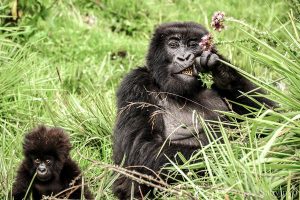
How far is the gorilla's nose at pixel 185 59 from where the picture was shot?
5488mm

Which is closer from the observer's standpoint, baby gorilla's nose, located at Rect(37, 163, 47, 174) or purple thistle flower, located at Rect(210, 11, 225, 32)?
purple thistle flower, located at Rect(210, 11, 225, 32)

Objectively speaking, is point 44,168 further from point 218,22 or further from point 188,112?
point 218,22

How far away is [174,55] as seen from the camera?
220 inches

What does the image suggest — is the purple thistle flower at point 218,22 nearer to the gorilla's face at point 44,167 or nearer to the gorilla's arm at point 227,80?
the gorilla's arm at point 227,80

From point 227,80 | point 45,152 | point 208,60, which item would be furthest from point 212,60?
point 45,152

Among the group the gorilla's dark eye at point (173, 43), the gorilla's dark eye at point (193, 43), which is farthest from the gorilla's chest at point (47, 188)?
the gorilla's dark eye at point (193, 43)

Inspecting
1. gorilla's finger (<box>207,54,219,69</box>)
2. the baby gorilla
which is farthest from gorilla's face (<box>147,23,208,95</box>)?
the baby gorilla

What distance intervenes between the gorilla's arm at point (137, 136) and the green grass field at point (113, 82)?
236 mm

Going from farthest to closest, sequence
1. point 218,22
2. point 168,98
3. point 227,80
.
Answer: point 168,98 → point 227,80 → point 218,22

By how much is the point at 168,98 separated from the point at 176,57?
1.09 feet

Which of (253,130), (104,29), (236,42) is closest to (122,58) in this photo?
(104,29)

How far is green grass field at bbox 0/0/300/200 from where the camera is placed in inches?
148

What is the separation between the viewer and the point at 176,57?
5.55m

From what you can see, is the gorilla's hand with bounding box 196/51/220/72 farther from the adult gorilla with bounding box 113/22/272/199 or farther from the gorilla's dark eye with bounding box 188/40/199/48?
the gorilla's dark eye with bounding box 188/40/199/48
